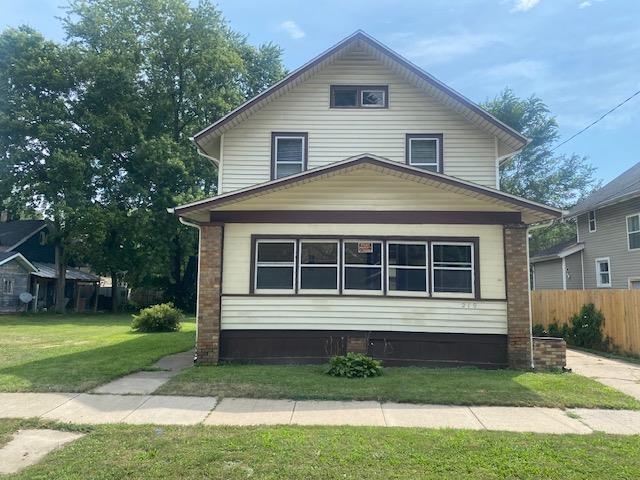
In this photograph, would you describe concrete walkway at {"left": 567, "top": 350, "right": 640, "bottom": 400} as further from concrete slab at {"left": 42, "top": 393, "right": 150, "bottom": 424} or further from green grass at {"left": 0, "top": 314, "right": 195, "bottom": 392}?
green grass at {"left": 0, "top": 314, "right": 195, "bottom": 392}

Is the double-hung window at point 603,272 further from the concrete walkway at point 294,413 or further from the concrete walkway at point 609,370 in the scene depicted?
the concrete walkway at point 294,413

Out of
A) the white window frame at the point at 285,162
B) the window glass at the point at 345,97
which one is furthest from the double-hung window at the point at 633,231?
the white window frame at the point at 285,162

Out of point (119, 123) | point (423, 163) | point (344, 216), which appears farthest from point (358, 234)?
point (119, 123)

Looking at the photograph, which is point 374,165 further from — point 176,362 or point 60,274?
point 60,274

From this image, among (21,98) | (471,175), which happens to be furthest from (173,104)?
(471,175)

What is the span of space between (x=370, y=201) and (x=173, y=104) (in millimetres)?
28222

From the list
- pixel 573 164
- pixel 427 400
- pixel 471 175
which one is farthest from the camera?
pixel 573 164

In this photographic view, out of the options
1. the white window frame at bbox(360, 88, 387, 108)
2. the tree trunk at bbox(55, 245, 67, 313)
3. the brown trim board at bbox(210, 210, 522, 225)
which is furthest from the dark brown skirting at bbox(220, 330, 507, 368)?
the tree trunk at bbox(55, 245, 67, 313)

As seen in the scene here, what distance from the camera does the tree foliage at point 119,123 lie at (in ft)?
103

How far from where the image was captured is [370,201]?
1140cm

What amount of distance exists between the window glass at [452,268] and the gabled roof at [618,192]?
12.6 metres

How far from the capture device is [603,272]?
2327 centimetres

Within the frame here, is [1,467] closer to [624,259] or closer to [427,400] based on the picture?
[427,400]

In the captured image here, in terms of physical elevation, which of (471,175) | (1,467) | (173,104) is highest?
(173,104)
